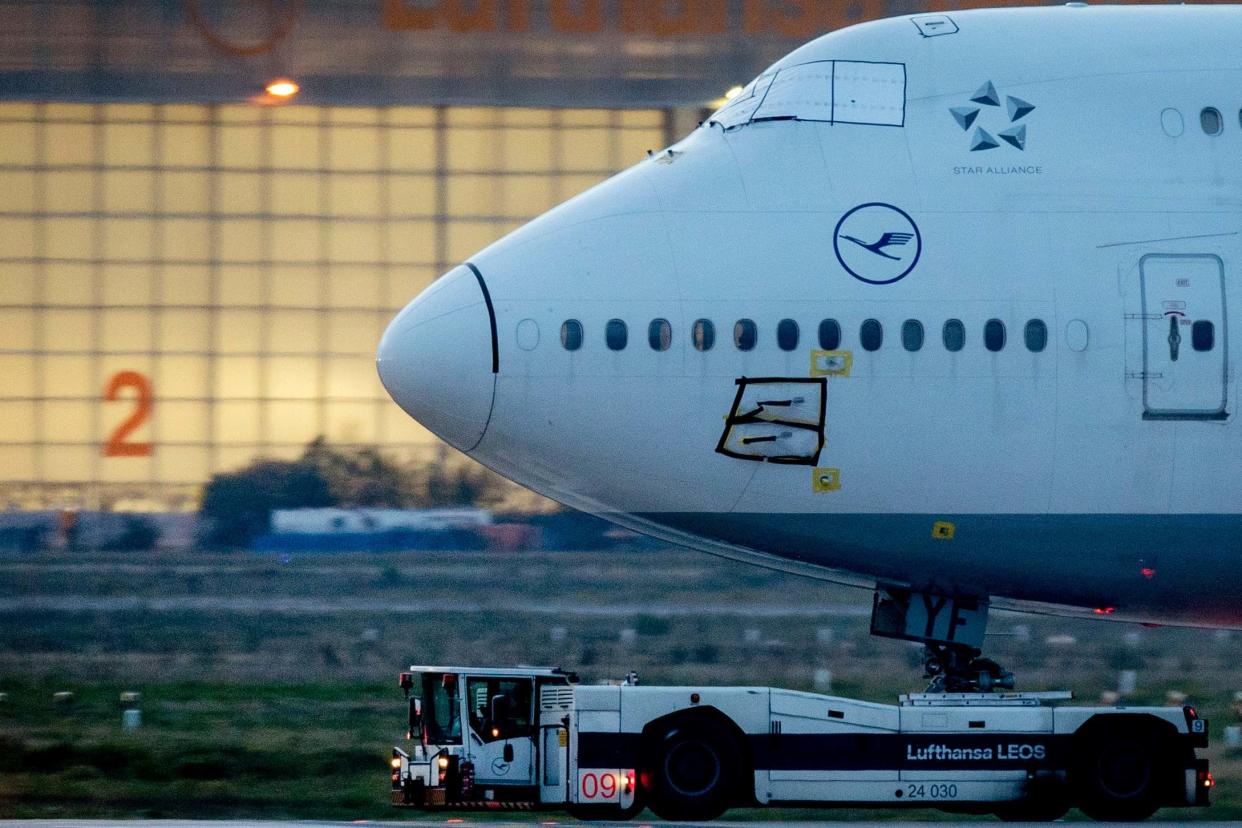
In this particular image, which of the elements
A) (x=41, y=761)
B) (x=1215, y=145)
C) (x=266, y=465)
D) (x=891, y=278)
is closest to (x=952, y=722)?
(x=891, y=278)

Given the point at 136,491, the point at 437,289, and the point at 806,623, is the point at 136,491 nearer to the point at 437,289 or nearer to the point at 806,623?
the point at 806,623

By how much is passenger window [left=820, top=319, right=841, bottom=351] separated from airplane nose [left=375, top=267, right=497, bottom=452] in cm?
252

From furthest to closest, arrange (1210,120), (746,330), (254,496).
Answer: (254,496) → (1210,120) → (746,330)

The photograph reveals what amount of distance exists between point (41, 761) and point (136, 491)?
72.4ft

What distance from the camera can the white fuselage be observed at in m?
13.7

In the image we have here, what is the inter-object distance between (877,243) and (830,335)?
817mm

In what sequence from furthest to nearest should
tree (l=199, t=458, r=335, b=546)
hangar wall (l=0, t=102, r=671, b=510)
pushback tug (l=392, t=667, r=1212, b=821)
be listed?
1. hangar wall (l=0, t=102, r=671, b=510)
2. tree (l=199, t=458, r=335, b=546)
3. pushback tug (l=392, t=667, r=1212, b=821)

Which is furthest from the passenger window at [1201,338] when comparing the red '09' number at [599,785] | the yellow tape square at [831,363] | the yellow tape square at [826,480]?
the red '09' number at [599,785]

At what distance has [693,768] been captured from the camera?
14.3 m

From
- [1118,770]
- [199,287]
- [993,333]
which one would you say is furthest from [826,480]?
[199,287]

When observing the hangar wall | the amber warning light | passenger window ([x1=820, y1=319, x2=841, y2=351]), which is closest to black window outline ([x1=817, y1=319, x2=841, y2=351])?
passenger window ([x1=820, y1=319, x2=841, y2=351])

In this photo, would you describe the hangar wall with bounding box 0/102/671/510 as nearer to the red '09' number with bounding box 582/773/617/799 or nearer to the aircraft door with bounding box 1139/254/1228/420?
the red '09' number with bounding box 582/773/617/799

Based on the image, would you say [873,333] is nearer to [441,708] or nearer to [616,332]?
[616,332]

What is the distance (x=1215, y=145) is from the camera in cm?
1421
